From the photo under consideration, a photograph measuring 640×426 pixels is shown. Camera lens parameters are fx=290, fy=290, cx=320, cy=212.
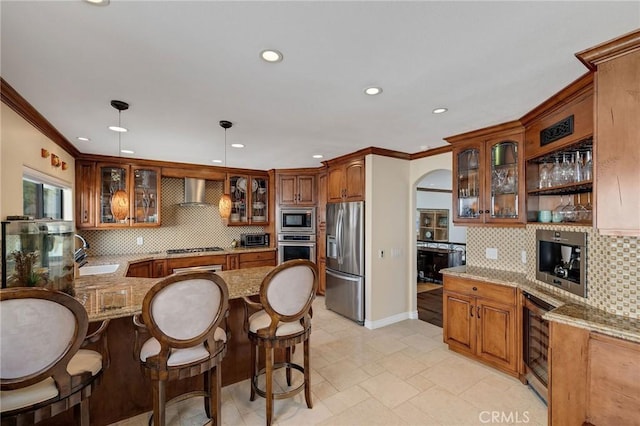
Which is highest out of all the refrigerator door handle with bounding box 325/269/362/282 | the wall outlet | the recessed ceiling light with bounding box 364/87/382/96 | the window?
the recessed ceiling light with bounding box 364/87/382/96

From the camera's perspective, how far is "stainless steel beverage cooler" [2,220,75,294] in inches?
75.0

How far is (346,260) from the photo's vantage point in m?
4.36

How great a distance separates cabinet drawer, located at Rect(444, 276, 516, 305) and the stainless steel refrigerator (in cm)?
126

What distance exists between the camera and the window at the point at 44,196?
2760 millimetres

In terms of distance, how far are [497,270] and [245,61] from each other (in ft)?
10.9

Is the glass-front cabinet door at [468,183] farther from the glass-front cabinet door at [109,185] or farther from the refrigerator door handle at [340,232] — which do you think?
the glass-front cabinet door at [109,185]

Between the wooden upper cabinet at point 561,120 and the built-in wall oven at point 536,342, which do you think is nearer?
the wooden upper cabinet at point 561,120

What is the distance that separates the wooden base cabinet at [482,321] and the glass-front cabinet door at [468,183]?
782 mm

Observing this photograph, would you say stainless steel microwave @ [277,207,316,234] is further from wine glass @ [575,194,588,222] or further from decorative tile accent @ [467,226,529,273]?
wine glass @ [575,194,588,222]

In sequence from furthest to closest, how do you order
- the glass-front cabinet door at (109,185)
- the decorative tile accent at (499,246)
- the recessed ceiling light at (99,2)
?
the glass-front cabinet door at (109,185) → the decorative tile accent at (499,246) → the recessed ceiling light at (99,2)

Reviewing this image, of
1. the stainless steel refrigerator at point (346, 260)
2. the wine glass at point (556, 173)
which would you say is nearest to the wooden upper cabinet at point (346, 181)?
the stainless steel refrigerator at point (346, 260)

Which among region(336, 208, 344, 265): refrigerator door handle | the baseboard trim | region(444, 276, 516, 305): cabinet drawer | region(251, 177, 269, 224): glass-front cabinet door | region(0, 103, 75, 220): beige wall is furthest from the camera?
region(251, 177, 269, 224): glass-front cabinet door

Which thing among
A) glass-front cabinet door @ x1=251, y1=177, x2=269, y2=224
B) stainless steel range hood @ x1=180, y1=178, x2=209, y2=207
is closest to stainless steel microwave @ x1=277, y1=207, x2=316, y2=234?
glass-front cabinet door @ x1=251, y1=177, x2=269, y2=224

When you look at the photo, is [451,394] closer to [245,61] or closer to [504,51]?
[504,51]
